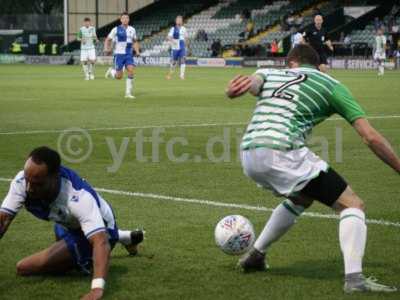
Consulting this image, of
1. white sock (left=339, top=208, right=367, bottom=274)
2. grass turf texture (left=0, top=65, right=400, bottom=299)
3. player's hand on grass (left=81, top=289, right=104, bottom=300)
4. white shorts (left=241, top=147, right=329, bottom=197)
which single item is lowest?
grass turf texture (left=0, top=65, right=400, bottom=299)

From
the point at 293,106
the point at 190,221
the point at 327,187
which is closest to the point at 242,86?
the point at 293,106

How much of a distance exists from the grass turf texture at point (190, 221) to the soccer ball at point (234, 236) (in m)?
0.15

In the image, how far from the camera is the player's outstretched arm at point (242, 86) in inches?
256

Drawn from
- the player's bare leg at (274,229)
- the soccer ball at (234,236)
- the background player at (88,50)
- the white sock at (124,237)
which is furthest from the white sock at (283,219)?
the background player at (88,50)

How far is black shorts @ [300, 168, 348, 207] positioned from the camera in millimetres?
6648

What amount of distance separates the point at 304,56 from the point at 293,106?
0.45m

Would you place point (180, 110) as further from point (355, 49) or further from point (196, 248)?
point (355, 49)

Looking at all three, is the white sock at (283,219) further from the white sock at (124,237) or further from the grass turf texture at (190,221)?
the white sock at (124,237)

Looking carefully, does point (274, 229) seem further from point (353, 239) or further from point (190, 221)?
point (190, 221)

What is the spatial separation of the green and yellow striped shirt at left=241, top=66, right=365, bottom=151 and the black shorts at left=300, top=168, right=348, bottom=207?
0.94ft

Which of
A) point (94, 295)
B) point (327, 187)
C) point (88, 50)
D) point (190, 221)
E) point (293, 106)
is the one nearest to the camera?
point (94, 295)

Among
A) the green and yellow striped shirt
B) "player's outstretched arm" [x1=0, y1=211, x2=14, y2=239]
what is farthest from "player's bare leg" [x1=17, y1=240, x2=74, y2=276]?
the green and yellow striped shirt

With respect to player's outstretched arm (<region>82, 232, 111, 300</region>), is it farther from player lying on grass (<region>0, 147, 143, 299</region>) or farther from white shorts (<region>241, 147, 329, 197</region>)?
white shorts (<region>241, 147, 329, 197</region>)

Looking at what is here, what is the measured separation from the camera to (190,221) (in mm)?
9391
